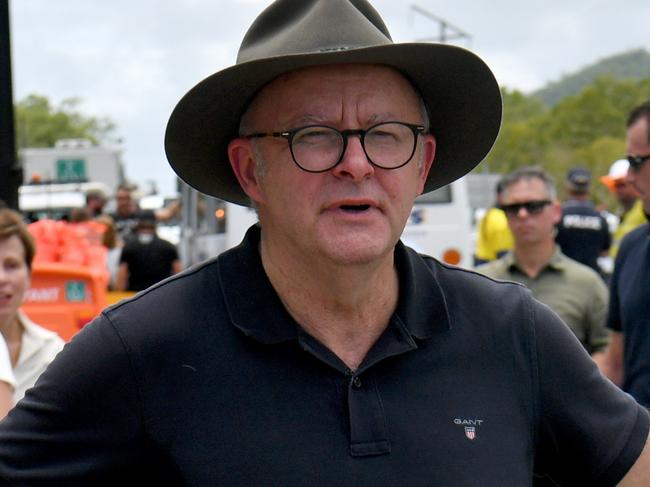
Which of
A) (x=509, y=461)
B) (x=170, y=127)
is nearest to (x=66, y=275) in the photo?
(x=170, y=127)

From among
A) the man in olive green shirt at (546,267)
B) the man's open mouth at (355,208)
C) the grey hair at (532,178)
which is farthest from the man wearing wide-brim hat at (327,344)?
the grey hair at (532,178)

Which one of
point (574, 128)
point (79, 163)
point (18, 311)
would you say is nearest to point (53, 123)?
point (574, 128)

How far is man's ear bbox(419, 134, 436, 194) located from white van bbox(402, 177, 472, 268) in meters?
10.0

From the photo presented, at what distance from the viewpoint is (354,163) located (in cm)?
234

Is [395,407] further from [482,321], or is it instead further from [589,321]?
[589,321]

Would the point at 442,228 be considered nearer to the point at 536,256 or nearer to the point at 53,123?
the point at 536,256

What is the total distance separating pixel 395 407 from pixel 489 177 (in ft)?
138

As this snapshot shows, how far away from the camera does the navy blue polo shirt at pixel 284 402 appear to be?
7.45 feet

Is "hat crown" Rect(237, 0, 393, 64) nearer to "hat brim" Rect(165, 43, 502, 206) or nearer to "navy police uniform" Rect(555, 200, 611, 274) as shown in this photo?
"hat brim" Rect(165, 43, 502, 206)

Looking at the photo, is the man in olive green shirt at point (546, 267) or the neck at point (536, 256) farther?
the neck at point (536, 256)

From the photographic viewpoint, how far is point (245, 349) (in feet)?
7.73

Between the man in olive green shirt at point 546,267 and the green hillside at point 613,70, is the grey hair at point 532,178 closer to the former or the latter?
the man in olive green shirt at point 546,267

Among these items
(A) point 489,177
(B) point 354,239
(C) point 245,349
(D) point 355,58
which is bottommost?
(A) point 489,177

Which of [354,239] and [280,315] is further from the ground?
[354,239]
